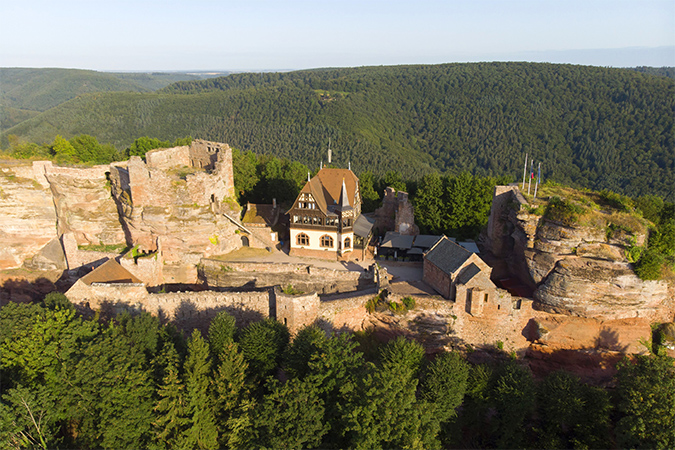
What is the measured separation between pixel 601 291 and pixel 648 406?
767 centimetres

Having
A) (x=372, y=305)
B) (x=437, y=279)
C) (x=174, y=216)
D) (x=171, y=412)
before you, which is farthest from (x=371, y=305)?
(x=174, y=216)

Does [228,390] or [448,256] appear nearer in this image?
[228,390]

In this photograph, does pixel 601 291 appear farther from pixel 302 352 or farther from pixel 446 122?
pixel 446 122

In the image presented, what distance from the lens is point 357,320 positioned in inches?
1182

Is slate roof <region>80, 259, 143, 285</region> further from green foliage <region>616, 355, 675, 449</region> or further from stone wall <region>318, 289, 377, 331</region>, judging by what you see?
green foliage <region>616, 355, 675, 449</region>

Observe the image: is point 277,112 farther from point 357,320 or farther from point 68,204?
point 357,320

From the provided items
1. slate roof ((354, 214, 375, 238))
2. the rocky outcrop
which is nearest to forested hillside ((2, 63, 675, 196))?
slate roof ((354, 214, 375, 238))

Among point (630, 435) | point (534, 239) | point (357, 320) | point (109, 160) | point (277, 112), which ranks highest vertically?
point (277, 112)

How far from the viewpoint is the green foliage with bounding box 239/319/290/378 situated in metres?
25.2

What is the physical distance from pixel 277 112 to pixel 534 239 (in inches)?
4258

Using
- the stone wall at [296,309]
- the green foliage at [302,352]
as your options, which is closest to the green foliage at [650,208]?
the stone wall at [296,309]

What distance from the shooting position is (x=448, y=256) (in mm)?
30656

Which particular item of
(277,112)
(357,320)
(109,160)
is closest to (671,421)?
(357,320)

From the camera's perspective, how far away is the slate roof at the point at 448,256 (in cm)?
2925
